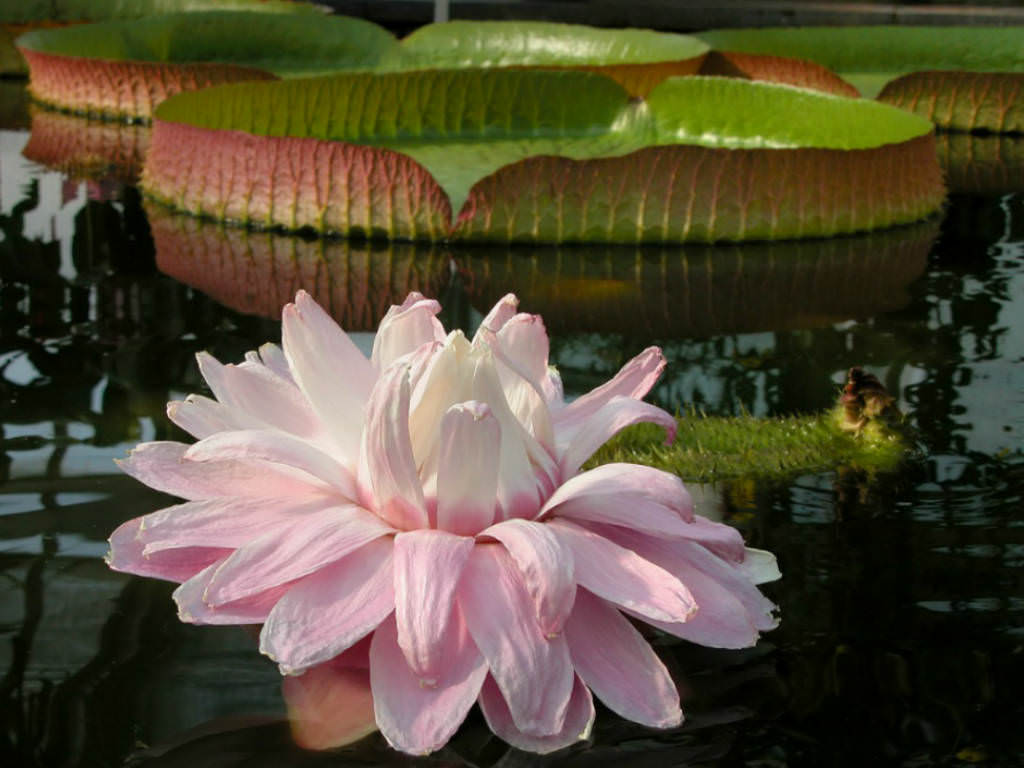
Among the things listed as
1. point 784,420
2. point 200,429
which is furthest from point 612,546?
point 784,420

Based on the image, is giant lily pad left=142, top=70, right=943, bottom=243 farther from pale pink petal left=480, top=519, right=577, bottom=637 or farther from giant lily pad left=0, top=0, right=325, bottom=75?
giant lily pad left=0, top=0, right=325, bottom=75

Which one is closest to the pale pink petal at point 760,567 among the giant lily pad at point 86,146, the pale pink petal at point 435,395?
the pale pink petal at point 435,395

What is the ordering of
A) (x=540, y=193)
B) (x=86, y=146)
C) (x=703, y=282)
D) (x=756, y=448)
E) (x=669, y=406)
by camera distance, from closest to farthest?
1. (x=756, y=448)
2. (x=669, y=406)
3. (x=703, y=282)
4. (x=540, y=193)
5. (x=86, y=146)

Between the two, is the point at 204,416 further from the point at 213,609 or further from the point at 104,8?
the point at 104,8

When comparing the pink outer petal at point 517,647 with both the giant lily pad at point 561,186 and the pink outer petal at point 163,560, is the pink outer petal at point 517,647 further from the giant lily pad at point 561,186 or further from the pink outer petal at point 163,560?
the giant lily pad at point 561,186

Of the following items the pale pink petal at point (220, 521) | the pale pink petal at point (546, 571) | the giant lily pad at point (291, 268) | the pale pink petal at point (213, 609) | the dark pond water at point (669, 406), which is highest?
the pale pink petal at point (546, 571)

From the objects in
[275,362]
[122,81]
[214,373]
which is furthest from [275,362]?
[122,81]
